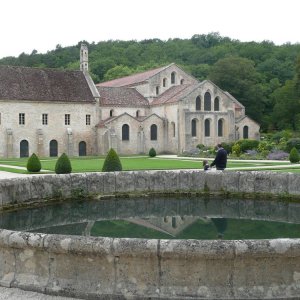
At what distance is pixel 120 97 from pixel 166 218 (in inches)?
1551

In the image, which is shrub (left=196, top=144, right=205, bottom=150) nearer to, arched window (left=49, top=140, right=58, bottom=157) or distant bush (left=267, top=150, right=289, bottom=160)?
distant bush (left=267, top=150, right=289, bottom=160)

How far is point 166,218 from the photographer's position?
1098cm

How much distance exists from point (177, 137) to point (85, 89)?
10868mm

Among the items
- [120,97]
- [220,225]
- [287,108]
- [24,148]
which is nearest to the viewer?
[220,225]

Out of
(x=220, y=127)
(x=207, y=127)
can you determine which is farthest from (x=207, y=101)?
(x=220, y=127)

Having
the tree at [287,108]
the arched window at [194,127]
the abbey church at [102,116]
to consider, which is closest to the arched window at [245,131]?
the abbey church at [102,116]

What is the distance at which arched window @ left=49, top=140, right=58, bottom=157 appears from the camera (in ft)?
148

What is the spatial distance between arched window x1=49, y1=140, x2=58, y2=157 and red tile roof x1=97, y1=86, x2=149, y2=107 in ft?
21.2

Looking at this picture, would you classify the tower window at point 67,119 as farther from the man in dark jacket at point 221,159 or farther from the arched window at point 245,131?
the man in dark jacket at point 221,159

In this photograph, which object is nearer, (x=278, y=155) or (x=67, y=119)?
(x=278, y=155)

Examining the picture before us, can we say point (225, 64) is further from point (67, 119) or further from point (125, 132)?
point (67, 119)

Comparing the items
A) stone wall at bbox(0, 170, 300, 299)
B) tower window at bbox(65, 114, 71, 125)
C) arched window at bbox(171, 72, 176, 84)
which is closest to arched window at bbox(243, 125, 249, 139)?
arched window at bbox(171, 72, 176, 84)

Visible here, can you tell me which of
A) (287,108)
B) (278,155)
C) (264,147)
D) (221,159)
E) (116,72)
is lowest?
(278,155)

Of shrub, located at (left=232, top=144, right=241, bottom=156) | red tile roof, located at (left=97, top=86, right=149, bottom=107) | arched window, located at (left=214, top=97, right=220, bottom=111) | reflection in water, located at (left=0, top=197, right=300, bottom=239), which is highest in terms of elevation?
red tile roof, located at (left=97, top=86, right=149, bottom=107)
